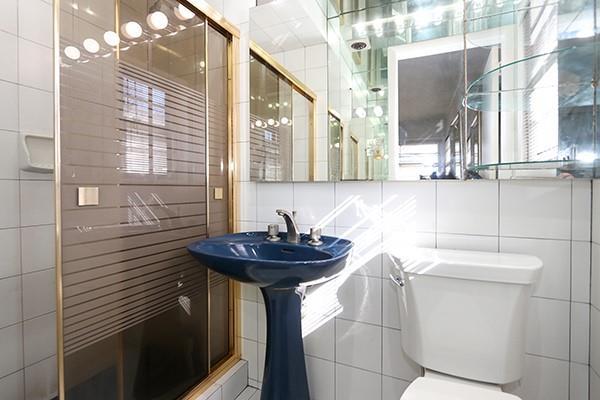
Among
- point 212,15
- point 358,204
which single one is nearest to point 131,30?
point 212,15

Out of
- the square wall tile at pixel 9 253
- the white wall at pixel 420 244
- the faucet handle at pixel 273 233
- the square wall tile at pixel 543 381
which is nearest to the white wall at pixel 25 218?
the square wall tile at pixel 9 253

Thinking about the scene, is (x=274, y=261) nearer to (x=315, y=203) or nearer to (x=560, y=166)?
(x=315, y=203)

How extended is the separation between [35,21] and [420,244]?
2128 millimetres

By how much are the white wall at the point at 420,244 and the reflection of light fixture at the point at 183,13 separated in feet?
2.86

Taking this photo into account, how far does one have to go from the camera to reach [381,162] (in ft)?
4.31

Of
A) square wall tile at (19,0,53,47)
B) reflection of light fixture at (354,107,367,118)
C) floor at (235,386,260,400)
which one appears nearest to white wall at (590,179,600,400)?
reflection of light fixture at (354,107,367,118)

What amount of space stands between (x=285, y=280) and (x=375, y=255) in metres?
0.50

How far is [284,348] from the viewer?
4.09 ft

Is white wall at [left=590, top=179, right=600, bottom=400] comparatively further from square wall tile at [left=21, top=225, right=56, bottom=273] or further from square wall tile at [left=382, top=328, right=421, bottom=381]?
square wall tile at [left=21, top=225, right=56, bottom=273]

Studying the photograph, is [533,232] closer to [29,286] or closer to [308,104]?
[308,104]

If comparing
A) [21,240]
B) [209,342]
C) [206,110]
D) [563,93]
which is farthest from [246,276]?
[563,93]

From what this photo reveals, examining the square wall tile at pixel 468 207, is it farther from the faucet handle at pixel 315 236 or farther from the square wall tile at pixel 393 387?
the square wall tile at pixel 393 387

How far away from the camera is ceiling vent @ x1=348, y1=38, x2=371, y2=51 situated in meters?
1.36

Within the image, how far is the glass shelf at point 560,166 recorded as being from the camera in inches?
40.2
